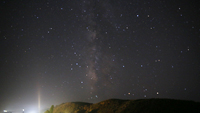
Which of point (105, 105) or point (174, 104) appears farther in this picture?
point (105, 105)

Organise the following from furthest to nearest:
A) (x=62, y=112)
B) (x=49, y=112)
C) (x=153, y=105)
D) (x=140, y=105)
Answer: (x=62, y=112) → (x=49, y=112) → (x=140, y=105) → (x=153, y=105)

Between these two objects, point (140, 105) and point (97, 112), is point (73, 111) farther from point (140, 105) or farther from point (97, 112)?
point (140, 105)

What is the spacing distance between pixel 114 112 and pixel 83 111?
1057cm

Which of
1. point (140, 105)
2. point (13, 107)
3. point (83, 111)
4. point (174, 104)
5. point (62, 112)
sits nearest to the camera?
point (174, 104)

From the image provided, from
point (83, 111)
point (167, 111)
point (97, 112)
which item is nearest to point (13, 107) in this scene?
point (83, 111)

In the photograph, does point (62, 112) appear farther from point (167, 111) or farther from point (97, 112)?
point (167, 111)

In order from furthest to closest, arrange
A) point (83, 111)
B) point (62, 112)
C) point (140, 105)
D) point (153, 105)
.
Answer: point (62, 112) < point (83, 111) < point (140, 105) < point (153, 105)

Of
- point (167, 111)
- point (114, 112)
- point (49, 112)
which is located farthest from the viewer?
point (49, 112)

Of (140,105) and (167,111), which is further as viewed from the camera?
(140,105)

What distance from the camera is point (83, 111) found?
2944cm

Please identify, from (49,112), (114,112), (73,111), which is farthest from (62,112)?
(114,112)

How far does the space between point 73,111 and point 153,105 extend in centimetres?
2126

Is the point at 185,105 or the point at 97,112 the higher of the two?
the point at 185,105

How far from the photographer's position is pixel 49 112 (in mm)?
27438
